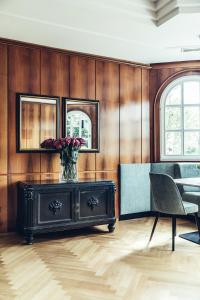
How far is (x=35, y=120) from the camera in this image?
14.8ft

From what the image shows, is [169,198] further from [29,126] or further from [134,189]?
[29,126]

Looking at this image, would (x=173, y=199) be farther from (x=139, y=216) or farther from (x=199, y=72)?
(x=199, y=72)

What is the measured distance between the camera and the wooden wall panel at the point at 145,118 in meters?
5.55

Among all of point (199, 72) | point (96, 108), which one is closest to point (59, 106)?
point (96, 108)

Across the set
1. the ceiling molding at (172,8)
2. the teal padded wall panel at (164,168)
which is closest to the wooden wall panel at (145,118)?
the teal padded wall panel at (164,168)

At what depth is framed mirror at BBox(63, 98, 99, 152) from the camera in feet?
15.8

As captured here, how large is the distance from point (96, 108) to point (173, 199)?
2.00 meters

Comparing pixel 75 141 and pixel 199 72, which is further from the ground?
pixel 199 72

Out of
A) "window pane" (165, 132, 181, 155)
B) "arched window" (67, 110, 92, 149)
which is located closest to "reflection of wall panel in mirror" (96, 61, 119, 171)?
"arched window" (67, 110, 92, 149)

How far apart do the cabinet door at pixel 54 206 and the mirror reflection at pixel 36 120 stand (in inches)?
30.3

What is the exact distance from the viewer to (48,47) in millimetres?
4641

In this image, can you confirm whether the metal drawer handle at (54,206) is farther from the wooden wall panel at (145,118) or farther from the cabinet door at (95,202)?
the wooden wall panel at (145,118)

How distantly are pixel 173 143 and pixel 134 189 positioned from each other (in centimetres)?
107

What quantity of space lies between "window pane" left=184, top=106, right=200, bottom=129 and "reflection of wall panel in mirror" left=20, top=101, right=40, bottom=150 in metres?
2.55
